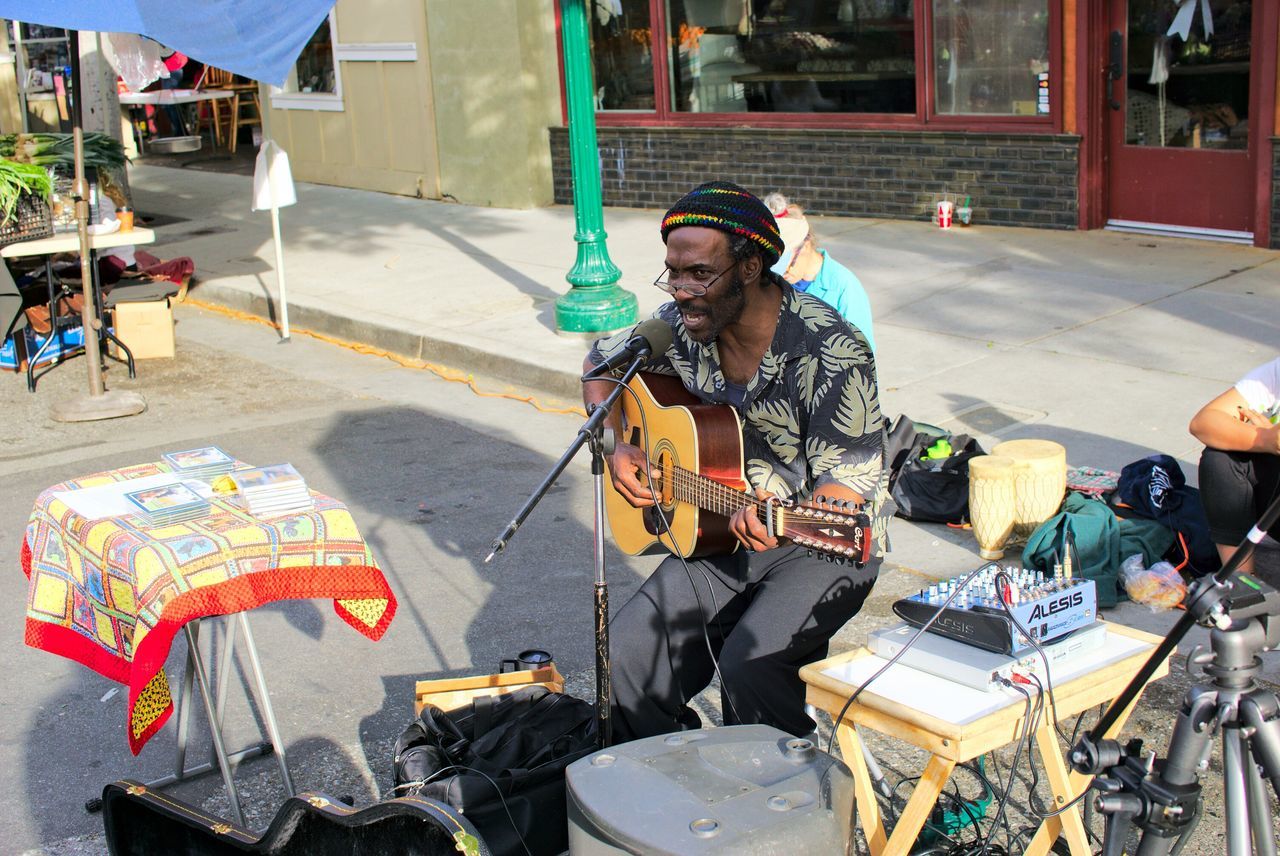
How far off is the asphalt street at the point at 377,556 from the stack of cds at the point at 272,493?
0.92m

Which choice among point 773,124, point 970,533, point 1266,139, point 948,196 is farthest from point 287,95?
point 970,533

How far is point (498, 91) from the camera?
1354 cm

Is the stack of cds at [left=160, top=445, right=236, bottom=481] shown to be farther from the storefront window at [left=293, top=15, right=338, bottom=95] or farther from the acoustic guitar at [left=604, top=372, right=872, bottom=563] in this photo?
the storefront window at [left=293, top=15, right=338, bottom=95]

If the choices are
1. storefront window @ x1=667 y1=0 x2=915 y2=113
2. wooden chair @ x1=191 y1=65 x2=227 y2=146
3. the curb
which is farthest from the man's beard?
wooden chair @ x1=191 y1=65 x2=227 y2=146

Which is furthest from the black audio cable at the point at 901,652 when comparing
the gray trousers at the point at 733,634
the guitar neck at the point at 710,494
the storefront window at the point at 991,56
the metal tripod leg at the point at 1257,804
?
the storefront window at the point at 991,56

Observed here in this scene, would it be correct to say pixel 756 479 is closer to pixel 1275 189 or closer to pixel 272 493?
pixel 272 493

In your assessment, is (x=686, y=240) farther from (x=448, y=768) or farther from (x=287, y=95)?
(x=287, y=95)

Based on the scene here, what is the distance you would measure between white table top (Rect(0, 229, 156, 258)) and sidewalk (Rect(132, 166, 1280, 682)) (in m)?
1.47

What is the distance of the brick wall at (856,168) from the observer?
10438 mm

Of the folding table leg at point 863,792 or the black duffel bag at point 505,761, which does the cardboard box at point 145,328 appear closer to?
the black duffel bag at point 505,761

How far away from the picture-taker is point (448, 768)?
Result: 3629mm

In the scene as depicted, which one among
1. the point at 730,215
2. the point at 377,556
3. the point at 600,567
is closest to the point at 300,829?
the point at 600,567

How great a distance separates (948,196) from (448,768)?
329 inches

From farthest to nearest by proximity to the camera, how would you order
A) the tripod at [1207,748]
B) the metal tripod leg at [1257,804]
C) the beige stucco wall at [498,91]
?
the beige stucco wall at [498,91] < the metal tripod leg at [1257,804] < the tripod at [1207,748]
